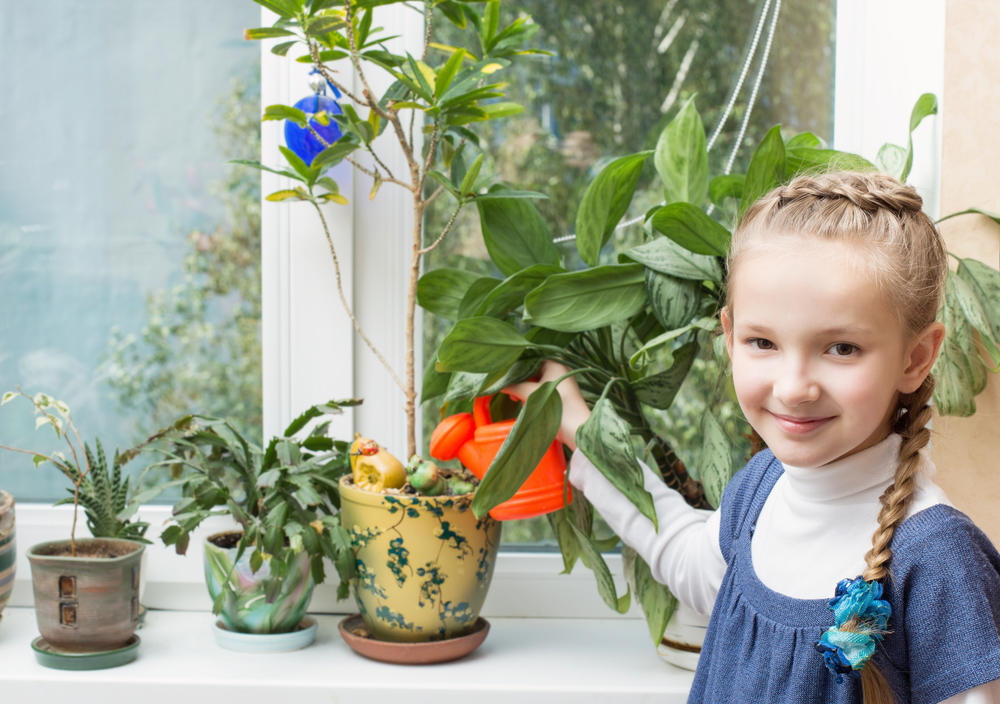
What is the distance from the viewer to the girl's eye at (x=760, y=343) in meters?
0.78

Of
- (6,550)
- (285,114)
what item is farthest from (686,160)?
(6,550)

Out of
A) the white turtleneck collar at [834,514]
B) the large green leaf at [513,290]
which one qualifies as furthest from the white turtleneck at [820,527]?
the large green leaf at [513,290]

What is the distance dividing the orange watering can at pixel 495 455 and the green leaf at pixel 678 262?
0.24m

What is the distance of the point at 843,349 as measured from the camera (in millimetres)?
741

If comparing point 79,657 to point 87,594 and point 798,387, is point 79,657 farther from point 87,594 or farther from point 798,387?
point 798,387

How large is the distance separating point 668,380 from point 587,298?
0.49ft

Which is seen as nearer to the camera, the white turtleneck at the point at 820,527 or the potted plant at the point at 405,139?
the white turtleneck at the point at 820,527

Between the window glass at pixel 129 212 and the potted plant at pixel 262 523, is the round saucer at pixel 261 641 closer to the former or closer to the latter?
the potted plant at pixel 262 523

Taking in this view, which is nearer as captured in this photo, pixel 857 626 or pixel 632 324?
pixel 857 626

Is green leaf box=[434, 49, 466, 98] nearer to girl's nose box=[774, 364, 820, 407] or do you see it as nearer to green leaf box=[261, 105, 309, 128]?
green leaf box=[261, 105, 309, 128]

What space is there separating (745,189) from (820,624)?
0.44 m

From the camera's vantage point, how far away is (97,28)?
55.7 inches

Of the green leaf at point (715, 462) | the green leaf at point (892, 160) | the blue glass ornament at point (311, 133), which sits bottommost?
the green leaf at point (715, 462)

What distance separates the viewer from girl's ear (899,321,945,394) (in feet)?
2.51
